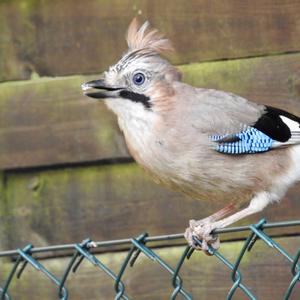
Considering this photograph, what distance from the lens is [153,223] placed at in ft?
16.4

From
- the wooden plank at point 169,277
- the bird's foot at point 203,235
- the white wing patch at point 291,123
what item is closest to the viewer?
the bird's foot at point 203,235

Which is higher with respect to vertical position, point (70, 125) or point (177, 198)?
point (70, 125)

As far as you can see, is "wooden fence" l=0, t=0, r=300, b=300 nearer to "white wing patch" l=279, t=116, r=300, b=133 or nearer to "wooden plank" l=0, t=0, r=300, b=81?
"wooden plank" l=0, t=0, r=300, b=81

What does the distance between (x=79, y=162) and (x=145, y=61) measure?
0.87 metres

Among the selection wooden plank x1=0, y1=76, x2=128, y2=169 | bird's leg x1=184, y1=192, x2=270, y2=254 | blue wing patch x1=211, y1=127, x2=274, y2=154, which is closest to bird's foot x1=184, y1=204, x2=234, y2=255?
bird's leg x1=184, y1=192, x2=270, y2=254

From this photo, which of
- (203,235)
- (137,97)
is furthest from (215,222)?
(137,97)

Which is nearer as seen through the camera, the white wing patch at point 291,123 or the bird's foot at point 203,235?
the bird's foot at point 203,235

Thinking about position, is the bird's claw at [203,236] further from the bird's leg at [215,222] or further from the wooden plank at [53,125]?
the wooden plank at [53,125]

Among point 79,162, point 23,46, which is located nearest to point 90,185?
point 79,162

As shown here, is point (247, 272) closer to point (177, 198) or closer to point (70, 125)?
point (177, 198)

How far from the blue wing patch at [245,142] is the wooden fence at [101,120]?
416mm

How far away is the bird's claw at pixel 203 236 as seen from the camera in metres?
4.03

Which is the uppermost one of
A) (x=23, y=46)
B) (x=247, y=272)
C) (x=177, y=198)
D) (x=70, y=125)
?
(x=23, y=46)

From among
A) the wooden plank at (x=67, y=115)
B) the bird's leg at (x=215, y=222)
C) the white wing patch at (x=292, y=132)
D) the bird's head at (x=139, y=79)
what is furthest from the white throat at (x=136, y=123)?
the wooden plank at (x=67, y=115)
